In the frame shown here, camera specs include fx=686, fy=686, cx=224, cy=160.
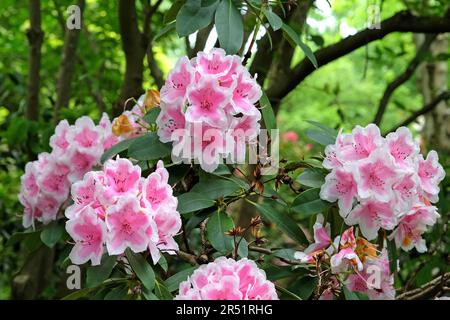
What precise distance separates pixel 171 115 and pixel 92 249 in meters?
0.34

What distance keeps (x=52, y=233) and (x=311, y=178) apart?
0.72 metres

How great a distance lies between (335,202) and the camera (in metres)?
1.55

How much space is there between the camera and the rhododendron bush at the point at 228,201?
134cm

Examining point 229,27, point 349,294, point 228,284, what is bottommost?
point 349,294

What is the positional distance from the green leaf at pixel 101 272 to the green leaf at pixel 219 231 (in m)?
0.22

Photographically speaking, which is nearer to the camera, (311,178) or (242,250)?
(242,250)

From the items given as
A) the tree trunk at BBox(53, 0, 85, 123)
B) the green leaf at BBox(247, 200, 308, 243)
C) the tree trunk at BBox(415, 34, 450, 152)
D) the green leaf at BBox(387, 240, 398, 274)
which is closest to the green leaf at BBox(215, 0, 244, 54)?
the green leaf at BBox(247, 200, 308, 243)

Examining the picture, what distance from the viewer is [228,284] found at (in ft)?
4.09

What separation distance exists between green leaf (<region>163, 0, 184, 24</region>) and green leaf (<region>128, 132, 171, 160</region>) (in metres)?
0.31

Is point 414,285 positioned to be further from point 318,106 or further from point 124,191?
point 318,106

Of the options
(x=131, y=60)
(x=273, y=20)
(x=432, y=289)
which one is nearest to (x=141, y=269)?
(x=273, y=20)

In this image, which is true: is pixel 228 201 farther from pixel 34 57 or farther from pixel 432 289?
pixel 34 57

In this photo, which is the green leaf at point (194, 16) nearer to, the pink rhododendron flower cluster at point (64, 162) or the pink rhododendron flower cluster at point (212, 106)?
the pink rhododendron flower cluster at point (212, 106)
